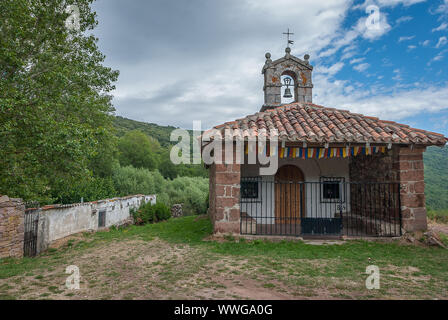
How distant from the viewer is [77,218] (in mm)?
9484

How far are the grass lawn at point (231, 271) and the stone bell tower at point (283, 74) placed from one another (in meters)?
5.45

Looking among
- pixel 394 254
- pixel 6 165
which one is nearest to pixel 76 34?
pixel 6 165

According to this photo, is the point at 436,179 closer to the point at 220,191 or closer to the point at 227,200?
the point at 227,200

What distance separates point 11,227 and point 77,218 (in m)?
3.30

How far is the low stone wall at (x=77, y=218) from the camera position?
7613mm

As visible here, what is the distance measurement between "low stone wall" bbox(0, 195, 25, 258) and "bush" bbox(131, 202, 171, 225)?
323 inches

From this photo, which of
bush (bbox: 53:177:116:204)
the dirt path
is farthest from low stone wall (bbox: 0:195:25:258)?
bush (bbox: 53:177:116:204)

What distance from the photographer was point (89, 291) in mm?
4023

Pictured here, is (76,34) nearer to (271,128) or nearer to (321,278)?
(271,128)

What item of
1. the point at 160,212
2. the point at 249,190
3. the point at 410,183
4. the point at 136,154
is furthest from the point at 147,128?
the point at 410,183

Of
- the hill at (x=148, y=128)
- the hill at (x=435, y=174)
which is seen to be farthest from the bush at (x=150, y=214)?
the hill at (x=148, y=128)

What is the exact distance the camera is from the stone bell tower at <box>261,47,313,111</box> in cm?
1005
